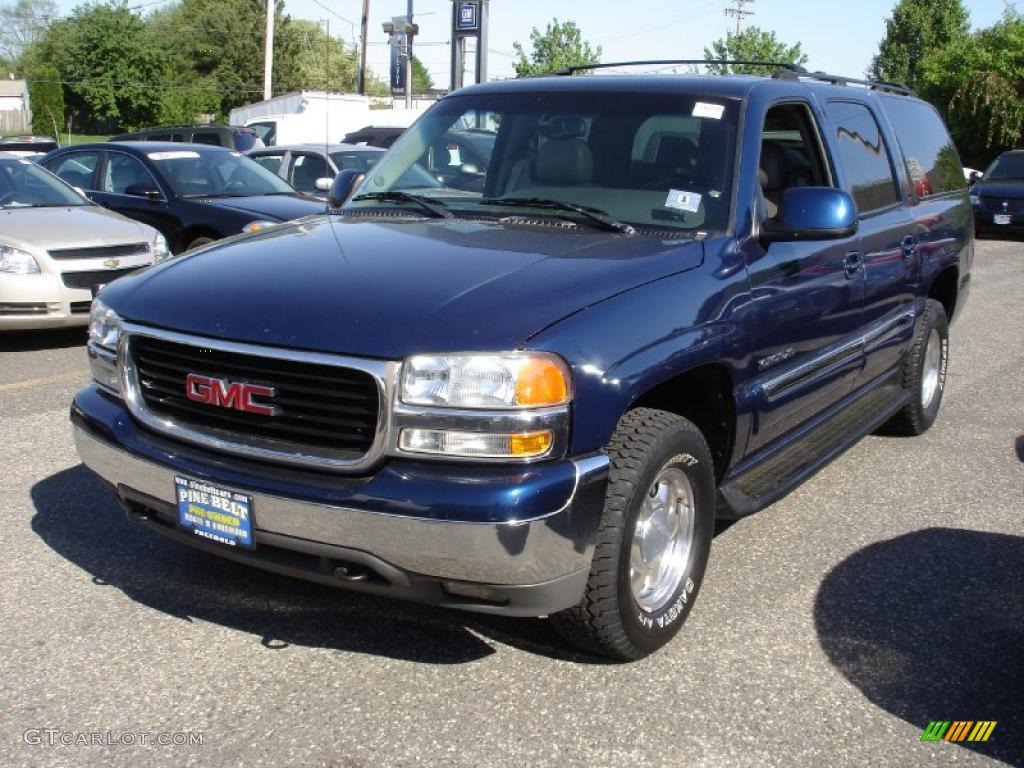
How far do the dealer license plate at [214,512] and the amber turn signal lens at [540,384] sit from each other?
0.85m

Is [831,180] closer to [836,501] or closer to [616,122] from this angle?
[616,122]

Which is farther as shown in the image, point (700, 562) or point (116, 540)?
point (116, 540)

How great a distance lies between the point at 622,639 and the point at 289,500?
1107mm

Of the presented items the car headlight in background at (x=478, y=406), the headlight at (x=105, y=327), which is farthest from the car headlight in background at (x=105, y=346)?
the car headlight in background at (x=478, y=406)

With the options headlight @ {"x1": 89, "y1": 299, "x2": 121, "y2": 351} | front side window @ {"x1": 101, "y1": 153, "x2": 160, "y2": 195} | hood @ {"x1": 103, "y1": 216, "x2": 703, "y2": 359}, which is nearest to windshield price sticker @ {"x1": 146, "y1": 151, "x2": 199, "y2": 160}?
front side window @ {"x1": 101, "y1": 153, "x2": 160, "y2": 195}

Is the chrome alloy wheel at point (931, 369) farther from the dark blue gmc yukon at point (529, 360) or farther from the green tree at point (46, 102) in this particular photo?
the green tree at point (46, 102)

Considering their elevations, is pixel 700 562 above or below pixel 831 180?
below

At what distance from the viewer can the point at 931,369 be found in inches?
253

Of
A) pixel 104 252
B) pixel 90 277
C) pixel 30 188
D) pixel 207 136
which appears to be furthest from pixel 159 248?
pixel 207 136

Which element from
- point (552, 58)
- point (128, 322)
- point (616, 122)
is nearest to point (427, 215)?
point (616, 122)

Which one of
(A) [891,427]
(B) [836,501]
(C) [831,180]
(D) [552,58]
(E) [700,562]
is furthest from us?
(D) [552,58]

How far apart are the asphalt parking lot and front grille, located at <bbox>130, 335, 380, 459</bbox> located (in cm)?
77

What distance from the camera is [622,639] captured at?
3.40m

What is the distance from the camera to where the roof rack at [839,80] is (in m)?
4.93
